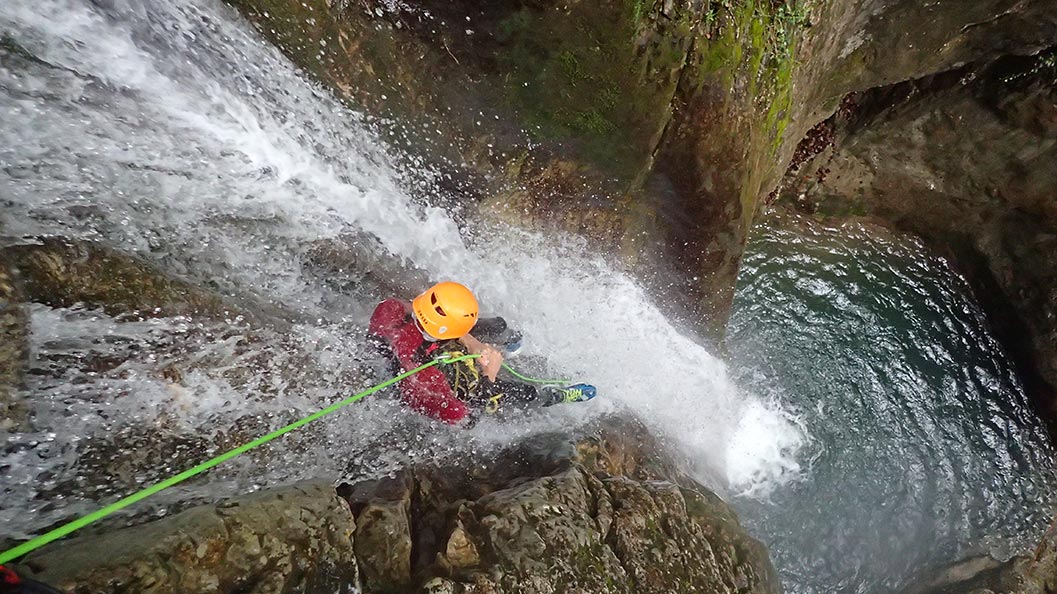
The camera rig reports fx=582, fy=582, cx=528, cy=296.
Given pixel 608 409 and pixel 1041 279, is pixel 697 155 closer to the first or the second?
pixel 608 409

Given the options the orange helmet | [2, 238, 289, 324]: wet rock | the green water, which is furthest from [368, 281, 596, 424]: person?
the green water

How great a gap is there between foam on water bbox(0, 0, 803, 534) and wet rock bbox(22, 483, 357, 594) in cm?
47

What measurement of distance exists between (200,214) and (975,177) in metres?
8.95

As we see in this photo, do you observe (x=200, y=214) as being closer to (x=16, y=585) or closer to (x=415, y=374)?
(x=415, y=374)

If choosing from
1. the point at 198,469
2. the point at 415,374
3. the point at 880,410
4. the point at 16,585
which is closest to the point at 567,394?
the point at 415,374

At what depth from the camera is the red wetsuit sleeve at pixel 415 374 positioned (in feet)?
13.6

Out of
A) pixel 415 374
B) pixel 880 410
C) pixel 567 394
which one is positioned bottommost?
pixel 567 394

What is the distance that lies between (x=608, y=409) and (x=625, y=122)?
2807mm

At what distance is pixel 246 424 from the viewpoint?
3.59 metres

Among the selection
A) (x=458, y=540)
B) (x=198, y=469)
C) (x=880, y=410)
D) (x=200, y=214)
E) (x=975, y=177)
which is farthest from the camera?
(x=975, y=177)

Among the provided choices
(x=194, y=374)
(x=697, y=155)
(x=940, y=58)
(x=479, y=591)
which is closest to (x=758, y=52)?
(x=697, y=155)

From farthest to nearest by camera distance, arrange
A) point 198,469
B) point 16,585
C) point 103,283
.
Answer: point 103,283 → point 198,469 → point 16,585

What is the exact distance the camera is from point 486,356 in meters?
4.51

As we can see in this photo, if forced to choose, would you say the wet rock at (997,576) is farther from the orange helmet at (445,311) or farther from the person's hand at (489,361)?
the orange helmet at (445,311)
